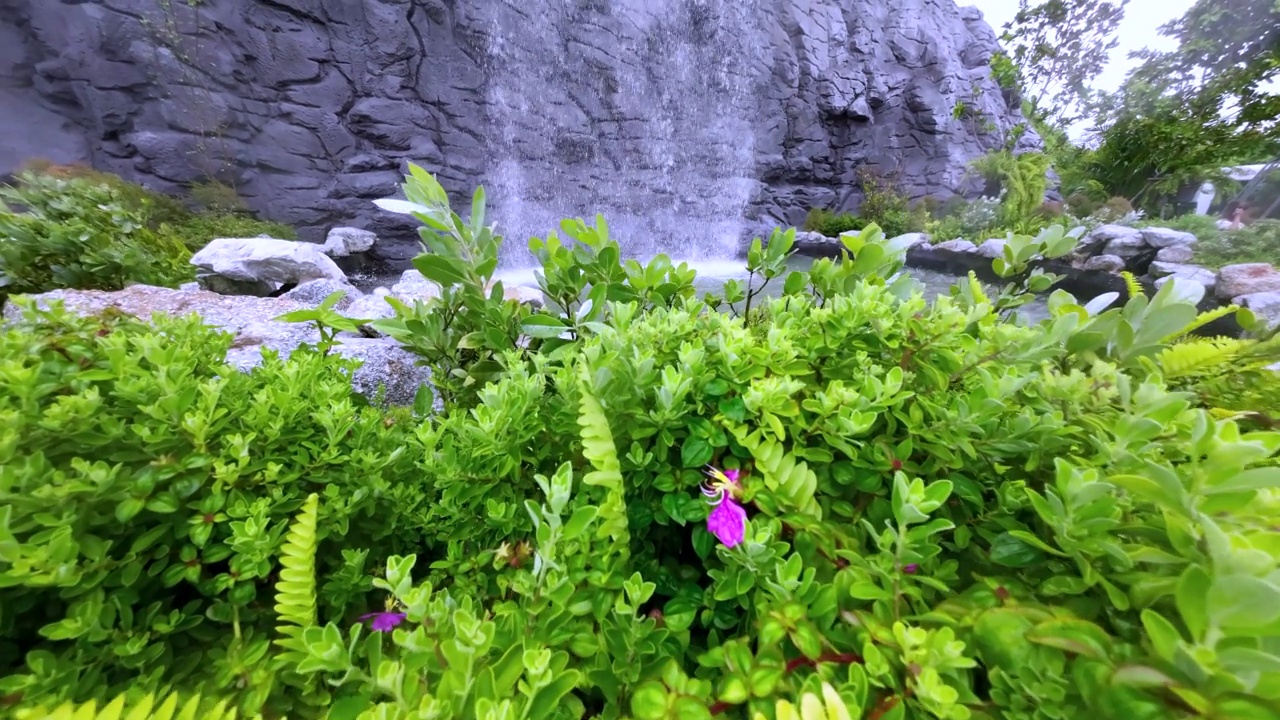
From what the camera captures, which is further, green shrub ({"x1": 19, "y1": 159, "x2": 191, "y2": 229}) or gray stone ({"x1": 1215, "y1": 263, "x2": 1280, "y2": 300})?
green shrub ({"x1": 19, "y1": 159, "x2": 191, "y2": 229})

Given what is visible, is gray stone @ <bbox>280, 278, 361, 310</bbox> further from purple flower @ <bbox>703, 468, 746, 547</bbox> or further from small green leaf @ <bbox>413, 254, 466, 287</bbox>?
purple flower @ <bbox>703, 468, 746, 547</bbox>

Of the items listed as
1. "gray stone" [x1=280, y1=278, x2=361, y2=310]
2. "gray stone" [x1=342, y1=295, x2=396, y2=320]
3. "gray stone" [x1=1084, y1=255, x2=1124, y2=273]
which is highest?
"gray stone" [x1=1084, y1=255, x2=1124, y2=273]

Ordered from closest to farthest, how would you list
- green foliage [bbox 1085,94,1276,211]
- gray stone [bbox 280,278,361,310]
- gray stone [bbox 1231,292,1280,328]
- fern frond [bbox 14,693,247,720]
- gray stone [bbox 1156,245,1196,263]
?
fern frond [bbox 14,693,247,720] < gray stone [bbox 280,278,361,310] < gray stone [bbox 1231,292,1280,328] < gray stone [bbox 1156,245,1196,263] < green foliage [bbox 1085,94,1276,211]

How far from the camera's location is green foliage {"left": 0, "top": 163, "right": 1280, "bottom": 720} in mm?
451

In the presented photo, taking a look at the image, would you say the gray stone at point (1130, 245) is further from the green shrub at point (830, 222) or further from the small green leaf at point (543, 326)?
the small green leaf at point (543, 326)

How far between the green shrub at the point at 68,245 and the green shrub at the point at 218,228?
4.67 meters

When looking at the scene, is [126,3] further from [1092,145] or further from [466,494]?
[1092,145]

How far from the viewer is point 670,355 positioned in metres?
0.84

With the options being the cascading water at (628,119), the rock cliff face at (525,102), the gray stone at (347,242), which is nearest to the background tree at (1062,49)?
the rock cliff face at (525,102)

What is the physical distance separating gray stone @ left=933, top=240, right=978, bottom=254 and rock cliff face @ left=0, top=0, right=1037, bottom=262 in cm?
538

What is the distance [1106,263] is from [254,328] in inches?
458

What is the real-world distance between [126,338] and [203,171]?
1062cm

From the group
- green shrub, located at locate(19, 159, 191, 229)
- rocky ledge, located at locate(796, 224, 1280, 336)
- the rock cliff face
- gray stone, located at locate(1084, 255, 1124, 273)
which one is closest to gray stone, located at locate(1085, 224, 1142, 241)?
rocky ledge, located at locate(796, 224, 1280, 336)

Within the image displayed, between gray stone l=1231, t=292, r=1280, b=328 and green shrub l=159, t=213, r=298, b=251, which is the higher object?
gray stone l=1231, t=292, r=1280, b=328
